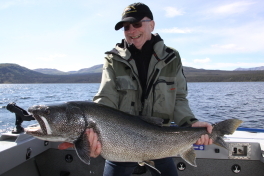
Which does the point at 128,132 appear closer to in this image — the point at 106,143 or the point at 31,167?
the point at 106,143

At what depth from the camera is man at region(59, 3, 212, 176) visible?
3.56 meters

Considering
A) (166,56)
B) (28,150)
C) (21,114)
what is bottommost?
(28,150)

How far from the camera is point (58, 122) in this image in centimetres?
306

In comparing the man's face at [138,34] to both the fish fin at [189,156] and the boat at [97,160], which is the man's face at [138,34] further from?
the boat at [97,160]

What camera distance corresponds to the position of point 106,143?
3.17 meters

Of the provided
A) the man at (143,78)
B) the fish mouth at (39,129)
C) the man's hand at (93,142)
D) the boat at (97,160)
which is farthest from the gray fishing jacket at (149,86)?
the boat at (97,160)

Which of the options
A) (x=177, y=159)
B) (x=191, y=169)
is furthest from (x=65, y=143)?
(x=191, y=169)

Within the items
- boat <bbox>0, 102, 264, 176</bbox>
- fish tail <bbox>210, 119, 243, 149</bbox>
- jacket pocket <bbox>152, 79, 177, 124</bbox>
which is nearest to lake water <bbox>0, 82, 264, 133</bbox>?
boat <bbox>0, 102, 264, 176</bbox>

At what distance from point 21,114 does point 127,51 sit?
242cm

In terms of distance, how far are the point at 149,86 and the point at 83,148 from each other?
141 centimetres

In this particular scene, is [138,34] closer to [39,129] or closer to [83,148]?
[83,148]

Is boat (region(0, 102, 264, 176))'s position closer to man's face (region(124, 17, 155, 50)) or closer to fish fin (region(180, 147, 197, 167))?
fish fin (region(180, 147, 197, 167))

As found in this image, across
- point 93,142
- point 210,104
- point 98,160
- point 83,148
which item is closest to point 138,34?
point 93,142

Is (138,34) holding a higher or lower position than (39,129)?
higher
